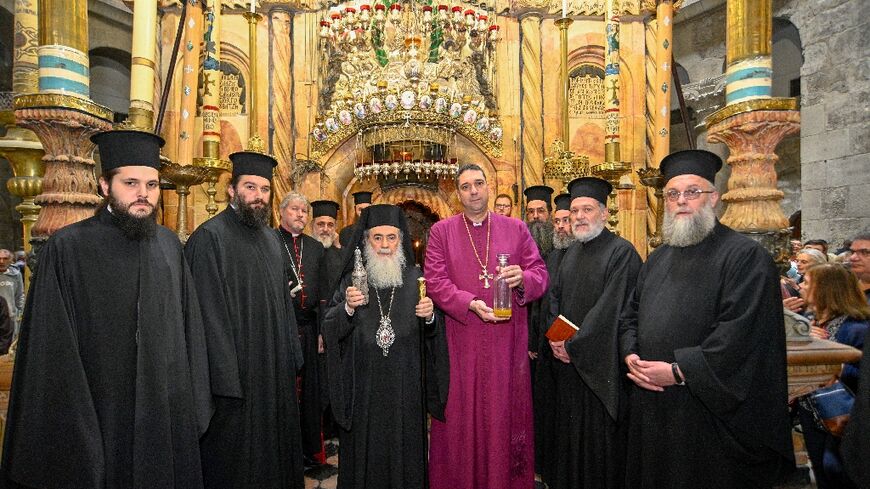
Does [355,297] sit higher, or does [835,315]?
[355,297]

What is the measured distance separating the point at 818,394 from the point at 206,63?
7.00 meters

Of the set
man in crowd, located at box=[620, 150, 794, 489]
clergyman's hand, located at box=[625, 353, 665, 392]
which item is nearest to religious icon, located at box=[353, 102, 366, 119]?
man in crowd, located at box=[620, 150, 794, 489]

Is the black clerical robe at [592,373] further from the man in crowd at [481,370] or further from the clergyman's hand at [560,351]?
the man in crowd at [481,370]

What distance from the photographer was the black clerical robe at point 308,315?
4.62 meters

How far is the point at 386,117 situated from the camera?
917 cm

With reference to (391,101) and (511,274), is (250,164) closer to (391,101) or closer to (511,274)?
(511,274)

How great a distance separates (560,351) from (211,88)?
17.5 feet

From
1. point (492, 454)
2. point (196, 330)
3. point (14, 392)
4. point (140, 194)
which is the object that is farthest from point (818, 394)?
point (14, 392)

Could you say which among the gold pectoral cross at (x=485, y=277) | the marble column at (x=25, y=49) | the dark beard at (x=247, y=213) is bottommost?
the gold pectoral cross at (x=485, y=277)

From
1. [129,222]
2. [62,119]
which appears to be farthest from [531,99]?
[129,222]

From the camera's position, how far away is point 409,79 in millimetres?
9430

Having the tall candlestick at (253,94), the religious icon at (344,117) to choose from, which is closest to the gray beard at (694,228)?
the tall candlestick at (253,94)

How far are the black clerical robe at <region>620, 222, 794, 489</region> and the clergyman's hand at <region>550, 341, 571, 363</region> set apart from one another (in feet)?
2.08

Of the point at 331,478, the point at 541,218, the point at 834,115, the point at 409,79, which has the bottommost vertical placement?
the point at 331,478
